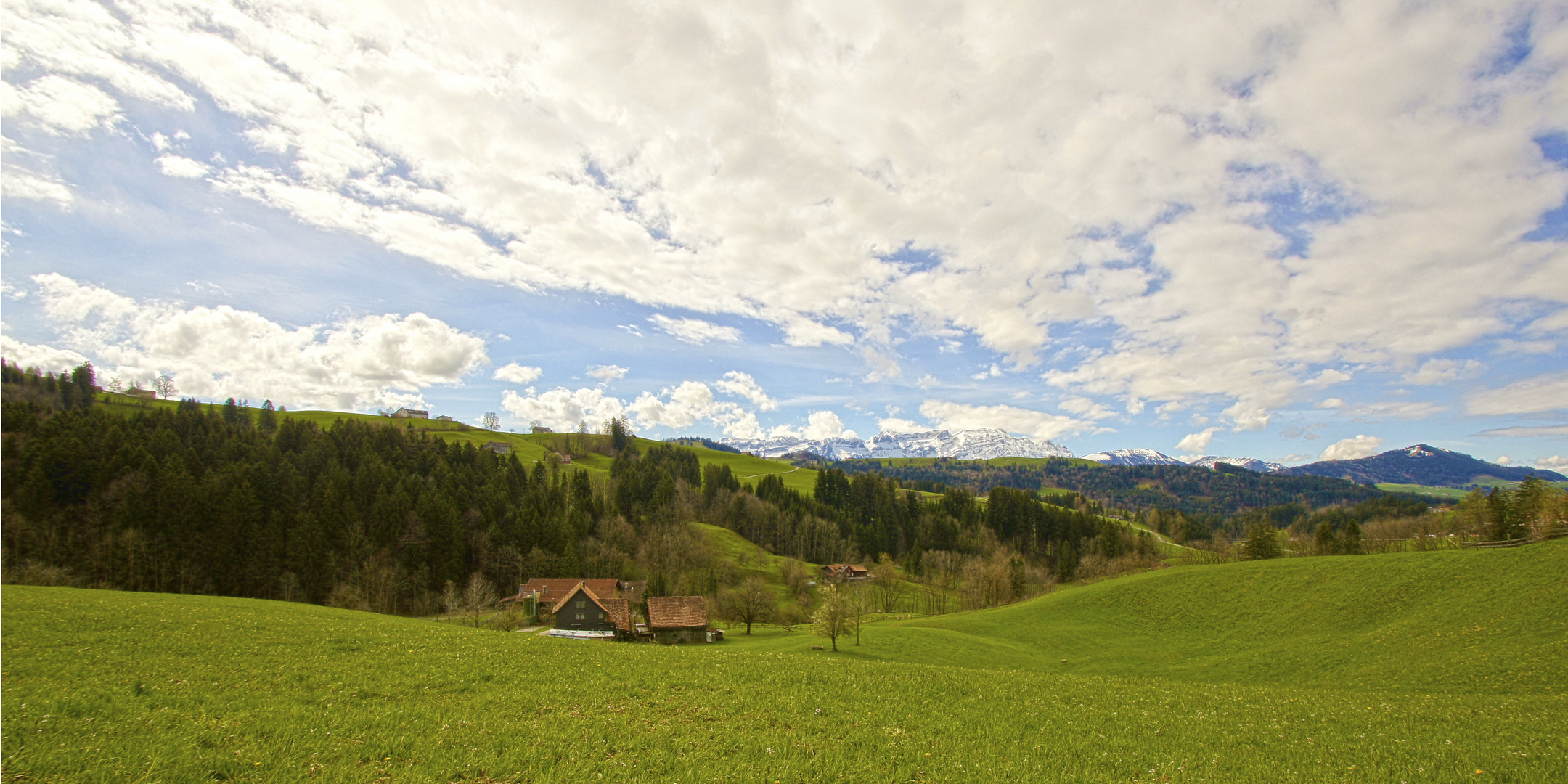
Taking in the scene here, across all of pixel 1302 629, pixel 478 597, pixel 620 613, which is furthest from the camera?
pixel 620 613

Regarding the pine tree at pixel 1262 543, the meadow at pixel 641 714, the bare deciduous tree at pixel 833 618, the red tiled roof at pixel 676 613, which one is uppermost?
the meadow at pixel 641 714

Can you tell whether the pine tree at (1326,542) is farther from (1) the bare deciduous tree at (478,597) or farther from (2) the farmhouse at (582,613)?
(1) the bare deciduous tree at (478,597)

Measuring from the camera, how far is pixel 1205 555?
114 metres

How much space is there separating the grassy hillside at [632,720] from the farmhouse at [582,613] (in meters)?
52.2

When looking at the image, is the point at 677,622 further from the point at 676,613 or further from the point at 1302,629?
the point at 1302,629

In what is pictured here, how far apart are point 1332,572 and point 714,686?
64.9m

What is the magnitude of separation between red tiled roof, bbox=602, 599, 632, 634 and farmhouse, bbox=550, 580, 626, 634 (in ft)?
0.73

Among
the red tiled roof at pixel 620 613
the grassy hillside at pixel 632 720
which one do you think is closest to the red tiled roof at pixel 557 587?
the red tiled roof at pixel 620 613

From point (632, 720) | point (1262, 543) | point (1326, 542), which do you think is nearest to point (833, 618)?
point (632, 720)

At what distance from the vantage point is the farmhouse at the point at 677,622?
65.1 meters

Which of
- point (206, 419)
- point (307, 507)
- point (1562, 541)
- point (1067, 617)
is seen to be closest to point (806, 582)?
point (1067, 617)

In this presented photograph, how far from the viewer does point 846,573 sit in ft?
403

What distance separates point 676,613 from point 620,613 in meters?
7.24

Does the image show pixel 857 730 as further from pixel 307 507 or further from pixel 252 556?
pixel 307 507
